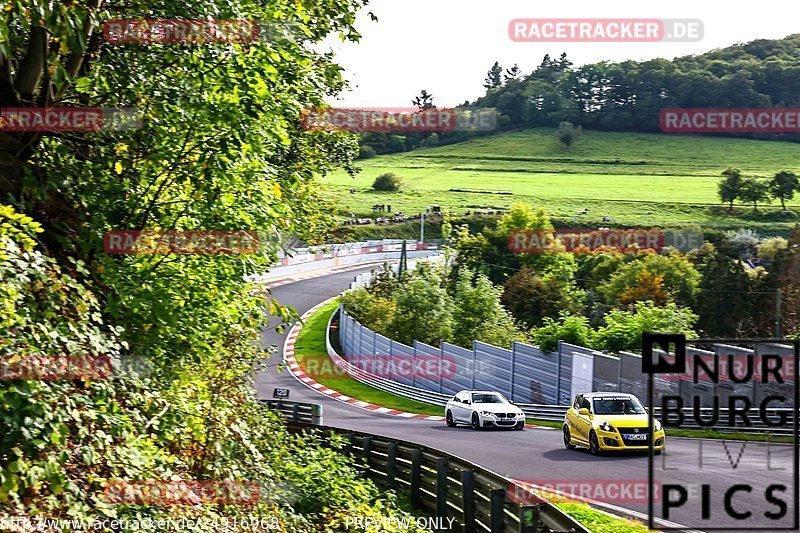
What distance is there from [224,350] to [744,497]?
9098 millimetres

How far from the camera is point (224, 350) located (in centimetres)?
1525

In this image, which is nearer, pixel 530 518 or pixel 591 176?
pixel 530 518

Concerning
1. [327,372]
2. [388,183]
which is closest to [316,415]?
[327,372]

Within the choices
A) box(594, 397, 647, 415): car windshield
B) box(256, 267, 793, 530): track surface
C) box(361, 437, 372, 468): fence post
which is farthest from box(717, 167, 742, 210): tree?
box(361, 437, 372, 468): fence post

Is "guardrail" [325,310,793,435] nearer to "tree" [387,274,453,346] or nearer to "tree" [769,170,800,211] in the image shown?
"tree" [387,274,453,346]

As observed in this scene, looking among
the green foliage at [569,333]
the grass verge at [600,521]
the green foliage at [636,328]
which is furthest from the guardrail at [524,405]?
the green foliage at [636,328]

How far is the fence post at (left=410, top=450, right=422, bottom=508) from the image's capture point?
1738cm

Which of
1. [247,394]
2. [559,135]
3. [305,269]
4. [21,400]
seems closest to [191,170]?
[21,400]

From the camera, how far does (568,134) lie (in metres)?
146

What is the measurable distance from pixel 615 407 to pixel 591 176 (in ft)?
379

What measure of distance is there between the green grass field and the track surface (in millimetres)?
78835

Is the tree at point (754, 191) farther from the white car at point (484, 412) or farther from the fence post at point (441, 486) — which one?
the fence post at point (441, 486)

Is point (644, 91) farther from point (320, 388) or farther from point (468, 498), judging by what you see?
point (468, 498)

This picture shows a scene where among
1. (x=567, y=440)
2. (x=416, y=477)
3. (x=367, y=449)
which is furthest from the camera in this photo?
(x=567, y=440)
